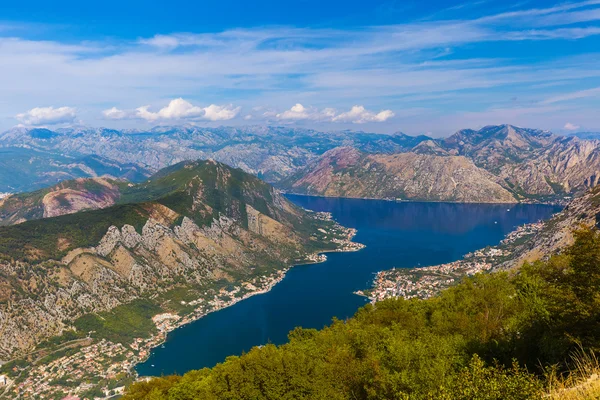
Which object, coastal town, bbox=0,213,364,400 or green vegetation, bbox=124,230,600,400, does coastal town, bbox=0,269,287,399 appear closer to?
coastal town, bbox=0,213,364,400

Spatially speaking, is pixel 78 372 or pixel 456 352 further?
pixel 78 372

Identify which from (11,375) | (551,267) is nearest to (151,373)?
(11,375)

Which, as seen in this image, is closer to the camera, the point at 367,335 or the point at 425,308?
the point at 367,335

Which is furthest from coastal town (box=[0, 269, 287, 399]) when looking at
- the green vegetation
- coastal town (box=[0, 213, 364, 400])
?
the green vegetation

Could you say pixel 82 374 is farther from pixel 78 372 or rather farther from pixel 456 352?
pixel 456 352

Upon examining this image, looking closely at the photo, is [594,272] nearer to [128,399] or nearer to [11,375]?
[128,399]

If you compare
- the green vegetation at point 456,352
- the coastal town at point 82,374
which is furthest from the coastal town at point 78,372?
the green vegetation at point 456,352

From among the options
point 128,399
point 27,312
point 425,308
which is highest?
point 425,308

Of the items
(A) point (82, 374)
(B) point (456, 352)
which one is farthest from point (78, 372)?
(B) point (456, 352)
